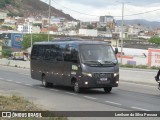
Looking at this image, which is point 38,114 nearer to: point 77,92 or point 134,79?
point 77,92

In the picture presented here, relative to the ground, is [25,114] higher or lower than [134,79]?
higher

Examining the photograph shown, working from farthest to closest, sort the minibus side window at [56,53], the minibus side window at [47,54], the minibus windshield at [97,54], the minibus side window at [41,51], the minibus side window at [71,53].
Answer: the minibus side window at [41,51] < the minibus side window at [47,54] < the minibus side window at [56,53] < the minibus side window at [71,53] < the minibus windshield at [97,54]

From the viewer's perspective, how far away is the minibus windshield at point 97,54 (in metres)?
21.2

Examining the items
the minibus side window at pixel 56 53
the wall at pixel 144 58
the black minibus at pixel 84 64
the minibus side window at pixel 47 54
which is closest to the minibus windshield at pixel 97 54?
the black minibus at pixel 84 64

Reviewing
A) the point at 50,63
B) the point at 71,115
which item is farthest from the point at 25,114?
the point at 50,63

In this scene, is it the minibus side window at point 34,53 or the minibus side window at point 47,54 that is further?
the minibus side window at point 34,53

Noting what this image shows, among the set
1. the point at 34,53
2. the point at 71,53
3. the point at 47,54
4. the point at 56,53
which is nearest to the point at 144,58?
the point at 34,53

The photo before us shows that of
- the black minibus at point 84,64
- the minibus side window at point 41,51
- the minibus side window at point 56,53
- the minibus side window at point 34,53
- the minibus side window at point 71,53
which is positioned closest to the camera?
the black minibus at point 84,64

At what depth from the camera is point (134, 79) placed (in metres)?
32.2

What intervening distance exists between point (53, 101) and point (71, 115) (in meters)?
4.58

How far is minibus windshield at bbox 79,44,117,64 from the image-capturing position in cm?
2125

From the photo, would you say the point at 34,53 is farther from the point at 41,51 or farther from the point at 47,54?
the point at 47,54

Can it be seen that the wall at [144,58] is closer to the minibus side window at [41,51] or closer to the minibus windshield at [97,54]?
the minibus side window at [41,51]

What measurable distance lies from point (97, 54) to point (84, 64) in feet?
2.82
